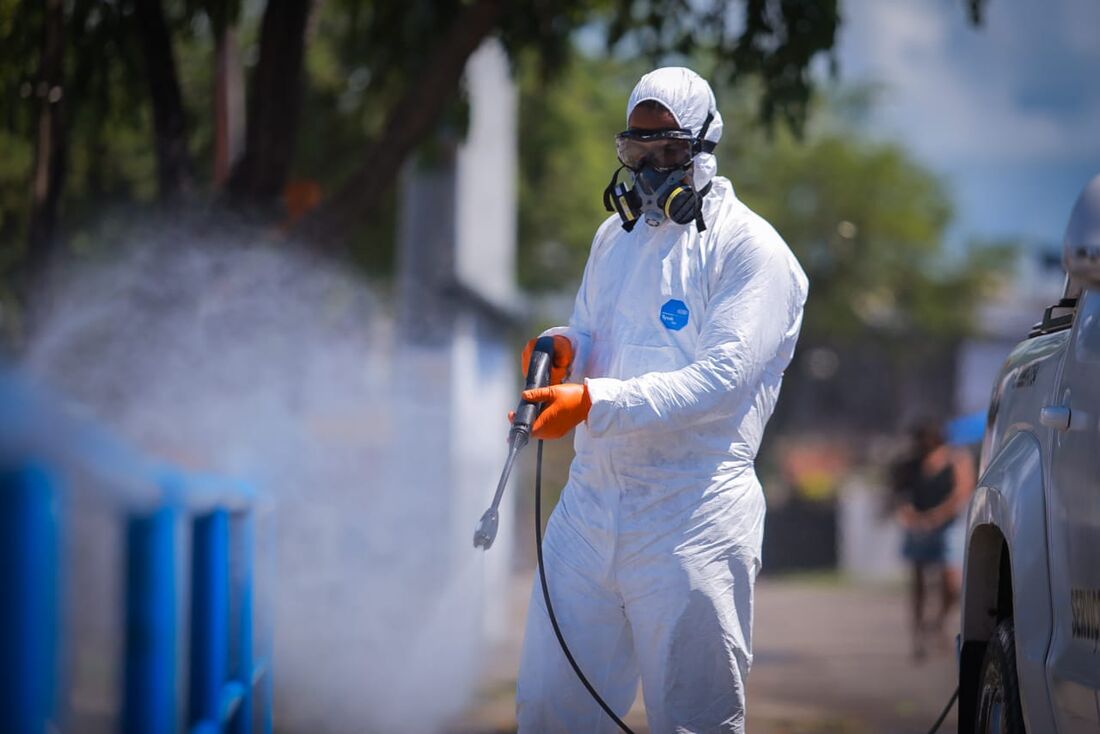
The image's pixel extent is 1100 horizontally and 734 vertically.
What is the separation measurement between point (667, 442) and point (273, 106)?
412 centimetres

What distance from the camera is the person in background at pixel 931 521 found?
10531mm

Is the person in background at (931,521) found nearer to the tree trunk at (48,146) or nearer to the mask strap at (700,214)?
the tree trunk at (48,146)

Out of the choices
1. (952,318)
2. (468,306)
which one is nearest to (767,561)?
(468,306)

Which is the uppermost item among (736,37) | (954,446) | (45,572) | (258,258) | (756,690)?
(736,37)

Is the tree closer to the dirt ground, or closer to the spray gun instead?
the dirt ground

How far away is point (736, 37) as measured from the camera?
7.21 meters

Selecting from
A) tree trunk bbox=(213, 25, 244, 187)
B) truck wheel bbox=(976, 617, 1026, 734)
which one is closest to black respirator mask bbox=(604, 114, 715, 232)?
truck wheel bbox=(976, 617, 1026, 734)

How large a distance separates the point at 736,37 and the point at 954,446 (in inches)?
220

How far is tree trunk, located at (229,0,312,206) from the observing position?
22.8 feet

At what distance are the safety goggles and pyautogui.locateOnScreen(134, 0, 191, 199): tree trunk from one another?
4.05 m

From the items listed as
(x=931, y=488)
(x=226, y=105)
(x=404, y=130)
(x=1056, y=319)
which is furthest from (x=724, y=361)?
(x=931, y=488)

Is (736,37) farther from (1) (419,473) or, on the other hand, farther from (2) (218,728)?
(2) (218,728)

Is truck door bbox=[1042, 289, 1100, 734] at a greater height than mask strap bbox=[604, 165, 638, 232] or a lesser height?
lesser

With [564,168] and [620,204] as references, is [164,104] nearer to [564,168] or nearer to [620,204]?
[620,204]
